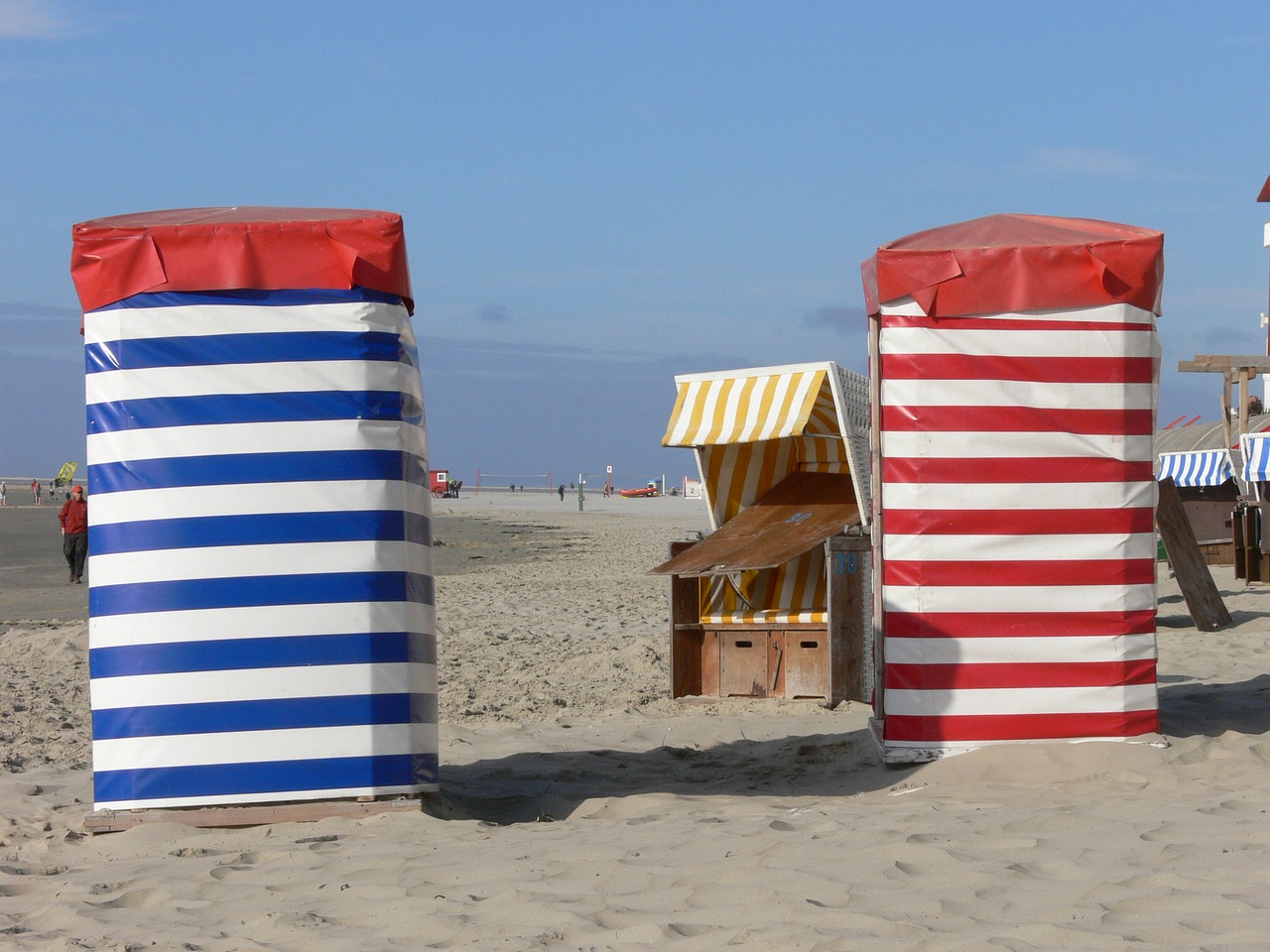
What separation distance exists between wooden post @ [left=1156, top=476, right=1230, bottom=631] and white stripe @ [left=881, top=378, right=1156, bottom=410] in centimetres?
532

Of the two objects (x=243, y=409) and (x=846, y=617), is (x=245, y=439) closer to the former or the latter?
(x=243, y=409)

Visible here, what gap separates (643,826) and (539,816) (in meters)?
0.67

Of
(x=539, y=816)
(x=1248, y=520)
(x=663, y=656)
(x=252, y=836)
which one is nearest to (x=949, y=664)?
(x=539, y=816)

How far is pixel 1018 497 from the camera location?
601 centimetres

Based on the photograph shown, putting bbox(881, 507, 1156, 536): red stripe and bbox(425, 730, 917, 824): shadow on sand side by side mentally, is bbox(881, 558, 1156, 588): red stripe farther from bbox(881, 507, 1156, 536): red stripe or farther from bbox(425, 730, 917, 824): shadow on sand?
bbox(425, 730, 917, 824): shadow on sand

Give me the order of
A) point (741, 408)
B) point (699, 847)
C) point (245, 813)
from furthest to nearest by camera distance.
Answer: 1. point (741, 408)
2. point (245, 813)
3. point (699, 847)

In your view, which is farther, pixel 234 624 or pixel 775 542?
pixel 775 542

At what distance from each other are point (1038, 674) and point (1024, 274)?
1902 millimetres

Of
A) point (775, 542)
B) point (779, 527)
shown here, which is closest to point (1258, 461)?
point (779, 527)

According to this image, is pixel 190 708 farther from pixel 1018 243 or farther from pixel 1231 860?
pixel 1018 243

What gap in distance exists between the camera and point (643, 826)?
16.1ft

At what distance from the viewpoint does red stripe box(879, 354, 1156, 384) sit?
6051mm

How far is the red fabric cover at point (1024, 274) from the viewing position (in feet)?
19.8

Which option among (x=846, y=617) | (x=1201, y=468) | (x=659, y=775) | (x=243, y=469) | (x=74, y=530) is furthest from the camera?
(x=1201, y=468)
